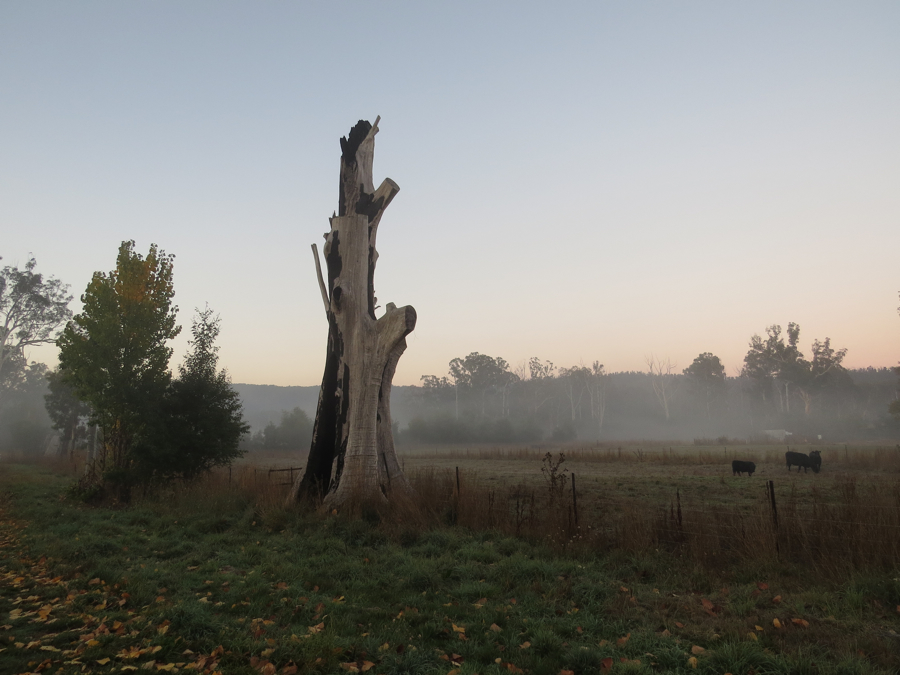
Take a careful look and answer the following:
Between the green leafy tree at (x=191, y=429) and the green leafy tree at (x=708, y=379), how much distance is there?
9319cm

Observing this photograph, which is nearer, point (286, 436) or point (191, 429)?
point (191, 429)

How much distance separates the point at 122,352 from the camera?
1819 centimetres

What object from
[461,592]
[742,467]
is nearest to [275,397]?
[742,467]

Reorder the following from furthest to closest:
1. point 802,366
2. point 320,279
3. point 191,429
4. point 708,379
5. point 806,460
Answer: point 708,379 < point 802,366 < point 806,460 < point 191,429 < point 320,279

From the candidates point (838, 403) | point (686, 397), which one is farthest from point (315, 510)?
point (686, 397)

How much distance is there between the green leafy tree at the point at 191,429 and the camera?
16.4 meters

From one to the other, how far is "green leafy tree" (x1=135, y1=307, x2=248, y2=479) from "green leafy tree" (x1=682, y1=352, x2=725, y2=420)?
93.2 m

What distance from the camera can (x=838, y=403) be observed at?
3233 inches

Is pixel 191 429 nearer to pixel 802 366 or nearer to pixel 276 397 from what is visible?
pixel 802 366

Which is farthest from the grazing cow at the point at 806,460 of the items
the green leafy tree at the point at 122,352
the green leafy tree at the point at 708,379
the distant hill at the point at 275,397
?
the distant hill at the point at 275,397

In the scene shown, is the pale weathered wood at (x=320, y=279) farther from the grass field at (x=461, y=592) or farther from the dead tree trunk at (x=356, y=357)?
the grass field at (x=461, y=592)

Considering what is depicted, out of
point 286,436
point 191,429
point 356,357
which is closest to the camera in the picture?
point 356,357

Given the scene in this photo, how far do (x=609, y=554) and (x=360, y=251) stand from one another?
9.22 metres

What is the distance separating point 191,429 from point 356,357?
8.50 metres
